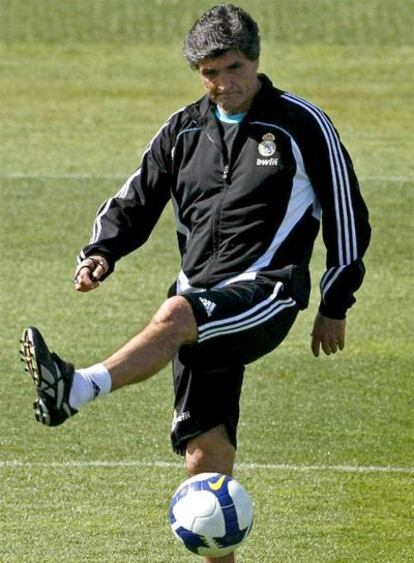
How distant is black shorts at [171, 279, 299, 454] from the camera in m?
7.33

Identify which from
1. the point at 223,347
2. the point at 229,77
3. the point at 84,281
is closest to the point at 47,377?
the point at 223,347

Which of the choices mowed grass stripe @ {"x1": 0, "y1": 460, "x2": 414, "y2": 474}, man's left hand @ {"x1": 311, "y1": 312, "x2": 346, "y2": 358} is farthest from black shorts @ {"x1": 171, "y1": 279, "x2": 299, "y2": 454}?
mowed grass stripe @ {"x1": 0, "y1": 460, "x2": 414, "y2": 474}

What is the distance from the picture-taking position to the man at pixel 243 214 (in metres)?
7.69

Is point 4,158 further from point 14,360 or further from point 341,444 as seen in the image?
point 341,444

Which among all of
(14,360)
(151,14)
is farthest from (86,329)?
(151,14)

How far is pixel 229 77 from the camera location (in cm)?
774

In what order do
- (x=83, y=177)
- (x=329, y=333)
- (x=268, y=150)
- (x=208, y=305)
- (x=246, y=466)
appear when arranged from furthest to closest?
(x=83, y=177) < (x=246, y=466) < (x=329, y=333) < (x=268, y=150) < (x=208, y=305)

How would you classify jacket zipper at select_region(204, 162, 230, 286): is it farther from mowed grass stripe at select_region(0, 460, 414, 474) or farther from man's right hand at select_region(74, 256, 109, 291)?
mowed grass stripe at select_region(0, 460, 414, 474)

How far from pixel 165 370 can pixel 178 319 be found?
4.74m

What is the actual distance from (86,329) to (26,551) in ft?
14.6

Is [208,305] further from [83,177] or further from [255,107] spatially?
[83,177]

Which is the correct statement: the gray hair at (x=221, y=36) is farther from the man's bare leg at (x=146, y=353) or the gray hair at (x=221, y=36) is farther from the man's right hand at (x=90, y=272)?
the man's bare leg at (x=146, y=353)

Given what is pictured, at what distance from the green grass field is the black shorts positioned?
0.84m

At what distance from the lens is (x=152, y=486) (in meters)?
9.38
